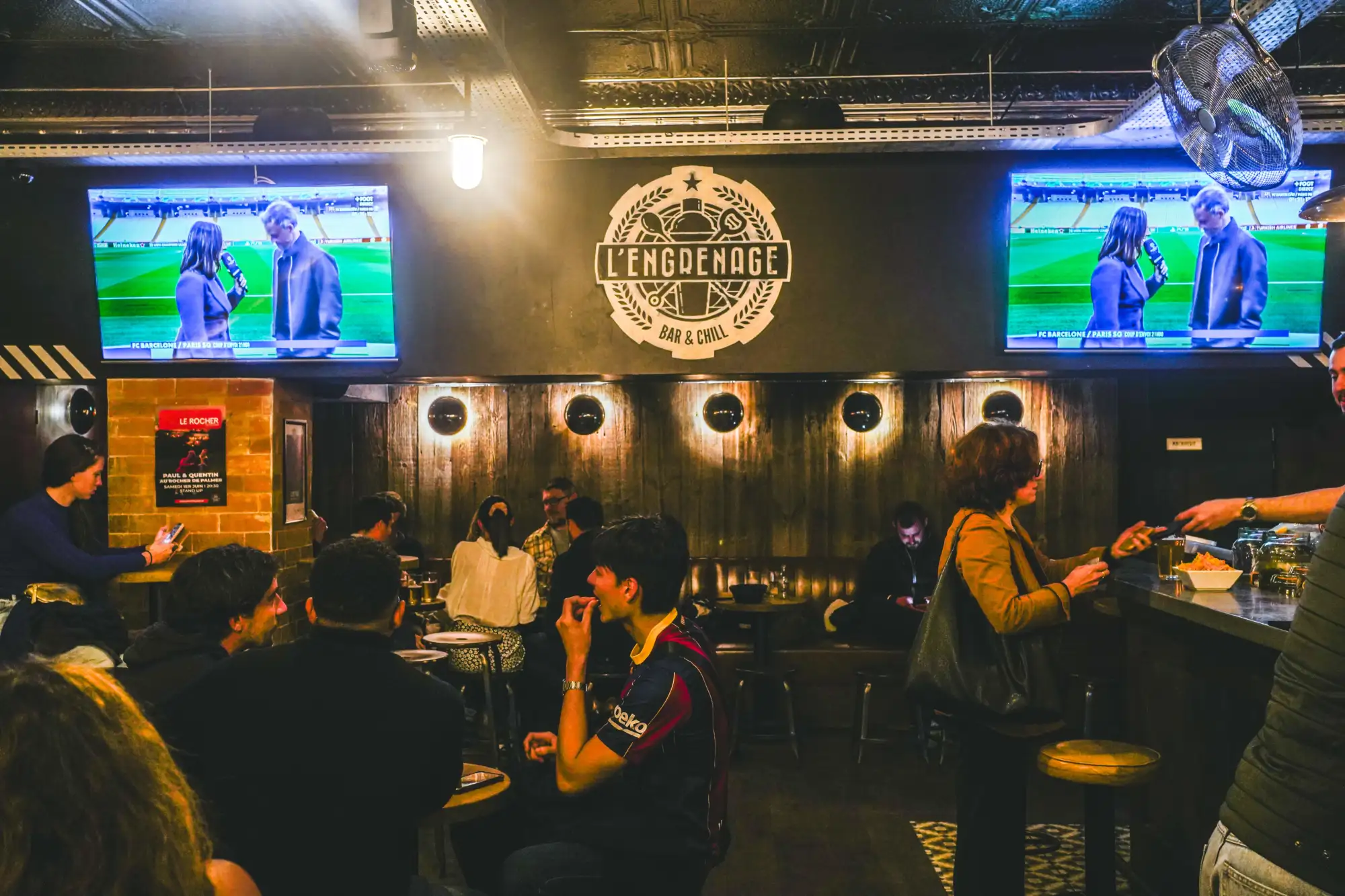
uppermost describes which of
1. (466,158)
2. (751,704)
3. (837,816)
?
(466,158)

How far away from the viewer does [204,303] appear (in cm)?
534

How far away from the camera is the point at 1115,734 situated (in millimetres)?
6488

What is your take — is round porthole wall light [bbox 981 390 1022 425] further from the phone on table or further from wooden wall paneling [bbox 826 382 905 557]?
the phone on table

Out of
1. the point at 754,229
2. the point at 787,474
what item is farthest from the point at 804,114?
the point at 787,474

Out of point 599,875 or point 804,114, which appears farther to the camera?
point 804,114


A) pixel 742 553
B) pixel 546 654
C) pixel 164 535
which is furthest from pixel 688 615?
pixel 164 535

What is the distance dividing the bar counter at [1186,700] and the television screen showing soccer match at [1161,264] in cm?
135

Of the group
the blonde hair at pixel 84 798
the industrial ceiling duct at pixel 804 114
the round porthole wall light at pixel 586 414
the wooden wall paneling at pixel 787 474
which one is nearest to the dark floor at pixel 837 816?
the wooden wall paneling at pixel 787 474

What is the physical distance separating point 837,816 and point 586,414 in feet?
Result: 14.1

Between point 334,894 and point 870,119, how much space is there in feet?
17.5

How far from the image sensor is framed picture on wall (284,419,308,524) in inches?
237

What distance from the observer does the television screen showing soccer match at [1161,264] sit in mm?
5121

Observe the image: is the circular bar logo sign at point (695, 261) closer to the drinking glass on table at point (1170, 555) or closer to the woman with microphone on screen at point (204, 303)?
the woman with microphone on screen at point (204, 303)

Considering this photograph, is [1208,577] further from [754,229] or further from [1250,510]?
[754,229]
